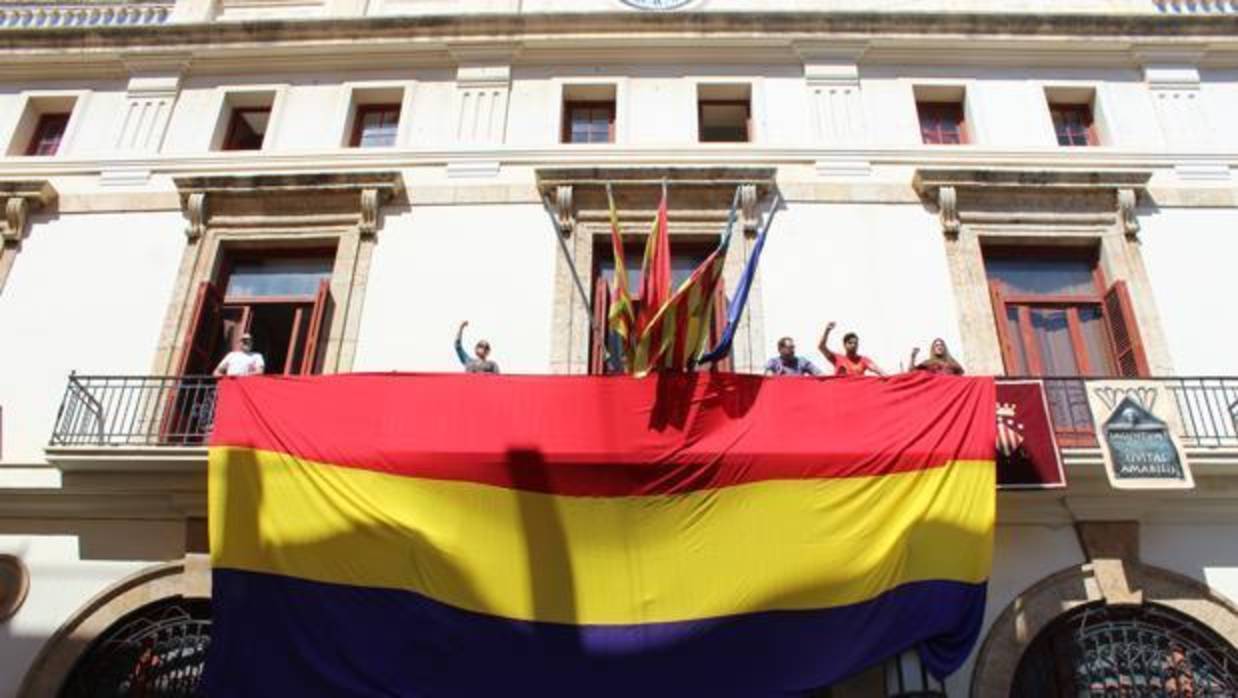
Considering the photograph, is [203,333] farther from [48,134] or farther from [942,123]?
[942,123]

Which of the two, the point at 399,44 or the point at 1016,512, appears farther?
the point at 399,44

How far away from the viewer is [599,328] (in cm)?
967

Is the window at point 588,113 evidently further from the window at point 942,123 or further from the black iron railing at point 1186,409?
the black iron railing at point 1186,409

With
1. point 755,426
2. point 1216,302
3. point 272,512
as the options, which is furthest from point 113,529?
point 1216,302

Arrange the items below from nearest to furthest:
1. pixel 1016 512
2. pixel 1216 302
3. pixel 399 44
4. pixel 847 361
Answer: pixel 1016 512 < pixel 847 361 < pixel 1216 302 < pixel 399 44

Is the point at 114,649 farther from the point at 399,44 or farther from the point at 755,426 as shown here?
the point at 399,44

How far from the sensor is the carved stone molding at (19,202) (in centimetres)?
1065

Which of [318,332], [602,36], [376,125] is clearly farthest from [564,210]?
[376,125]

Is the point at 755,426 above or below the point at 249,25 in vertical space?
below

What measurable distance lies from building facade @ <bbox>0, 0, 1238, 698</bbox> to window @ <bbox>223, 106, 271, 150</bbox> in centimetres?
4

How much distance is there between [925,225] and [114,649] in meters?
9.81

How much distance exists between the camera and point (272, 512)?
7.55 m

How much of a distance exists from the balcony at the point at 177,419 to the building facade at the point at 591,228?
5 cm

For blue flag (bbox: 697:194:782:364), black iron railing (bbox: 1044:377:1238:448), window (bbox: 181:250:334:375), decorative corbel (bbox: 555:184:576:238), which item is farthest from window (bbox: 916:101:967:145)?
window (bbox: 181:250:334:375)
